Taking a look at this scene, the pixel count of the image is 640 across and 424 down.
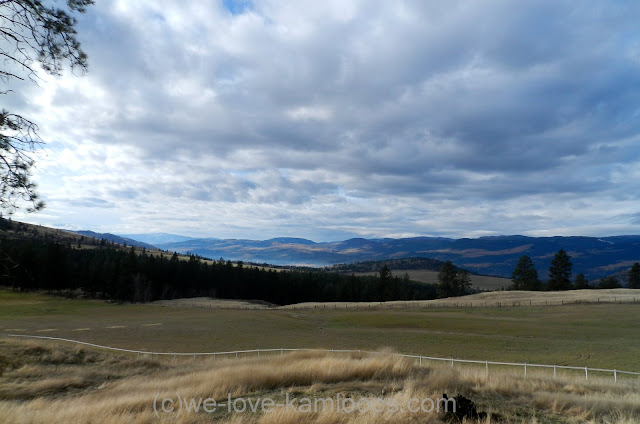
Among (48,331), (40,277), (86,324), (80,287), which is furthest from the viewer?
(80,287)

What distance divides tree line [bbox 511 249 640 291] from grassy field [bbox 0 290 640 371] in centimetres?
3196

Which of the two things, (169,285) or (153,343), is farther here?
(169,285)

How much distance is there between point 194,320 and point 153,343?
58.1ft

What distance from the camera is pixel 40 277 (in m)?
79.8

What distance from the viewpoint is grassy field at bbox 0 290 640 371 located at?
27109mm

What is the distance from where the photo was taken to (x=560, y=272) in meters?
84.1

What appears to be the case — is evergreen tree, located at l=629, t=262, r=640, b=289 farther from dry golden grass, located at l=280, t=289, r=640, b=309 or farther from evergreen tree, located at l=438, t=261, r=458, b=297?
evergreen tree, located at l=438, t=261, r=458, b=297

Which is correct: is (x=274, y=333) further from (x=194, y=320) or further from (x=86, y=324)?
(x=86, y=324)

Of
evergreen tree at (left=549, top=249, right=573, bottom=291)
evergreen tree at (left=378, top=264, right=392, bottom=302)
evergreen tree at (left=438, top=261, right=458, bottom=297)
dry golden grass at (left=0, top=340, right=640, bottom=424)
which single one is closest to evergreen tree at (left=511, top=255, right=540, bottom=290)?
evergreen tree at (left=549, top=249, right=573, bottom=291)

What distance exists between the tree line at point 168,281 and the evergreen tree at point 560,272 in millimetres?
37095

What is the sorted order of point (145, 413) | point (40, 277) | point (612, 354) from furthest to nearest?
point (40, 277)
point (612, 354)
point (145, 413)

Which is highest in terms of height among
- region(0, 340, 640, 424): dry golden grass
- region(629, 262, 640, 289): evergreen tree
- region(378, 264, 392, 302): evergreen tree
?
region(0, 340, 640, 424): dry golden grass

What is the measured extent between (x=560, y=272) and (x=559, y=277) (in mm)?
1217

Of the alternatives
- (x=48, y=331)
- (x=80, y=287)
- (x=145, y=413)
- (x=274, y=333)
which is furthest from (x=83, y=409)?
(x=80, y=287)
